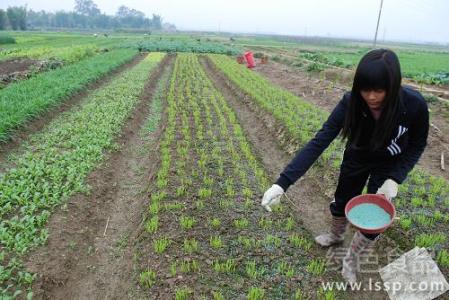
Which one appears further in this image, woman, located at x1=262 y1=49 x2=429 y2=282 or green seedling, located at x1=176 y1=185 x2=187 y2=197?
green seedling, located at x1=176 y1=185 x2=187 y2=197

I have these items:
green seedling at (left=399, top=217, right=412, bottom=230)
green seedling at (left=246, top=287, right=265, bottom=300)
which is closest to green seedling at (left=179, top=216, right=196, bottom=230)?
green seedling at (left=246, top=287, right=265, bottom=300)

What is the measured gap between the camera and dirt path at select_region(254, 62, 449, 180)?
7152mm

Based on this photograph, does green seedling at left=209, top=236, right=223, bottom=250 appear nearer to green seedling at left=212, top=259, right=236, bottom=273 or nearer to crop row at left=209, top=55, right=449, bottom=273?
green seedling at left=212, top=259, right=236, bottom=273

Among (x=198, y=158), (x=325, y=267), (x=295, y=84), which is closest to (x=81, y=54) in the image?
(x=295, y=84)

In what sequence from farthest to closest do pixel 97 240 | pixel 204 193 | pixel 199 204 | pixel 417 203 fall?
pixel 204 193
pixel 199 204
pixel 417 203
pixel 97 240

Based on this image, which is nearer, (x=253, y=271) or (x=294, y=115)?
(x=253, y=271)

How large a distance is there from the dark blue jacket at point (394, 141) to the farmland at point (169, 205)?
4.08 ft

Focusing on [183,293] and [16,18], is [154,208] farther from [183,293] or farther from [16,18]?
[16,18]

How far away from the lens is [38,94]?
9242 mm

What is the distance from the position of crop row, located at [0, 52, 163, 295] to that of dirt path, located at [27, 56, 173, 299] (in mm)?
153

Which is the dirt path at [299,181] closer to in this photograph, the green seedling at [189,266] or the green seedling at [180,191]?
the green seedling at [189,266]

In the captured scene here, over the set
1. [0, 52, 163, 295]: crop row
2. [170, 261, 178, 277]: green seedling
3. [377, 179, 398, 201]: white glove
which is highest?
[377, 179, 398, 201]: white glove

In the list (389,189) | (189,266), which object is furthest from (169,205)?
(389,189)

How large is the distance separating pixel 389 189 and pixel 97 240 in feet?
11.1
